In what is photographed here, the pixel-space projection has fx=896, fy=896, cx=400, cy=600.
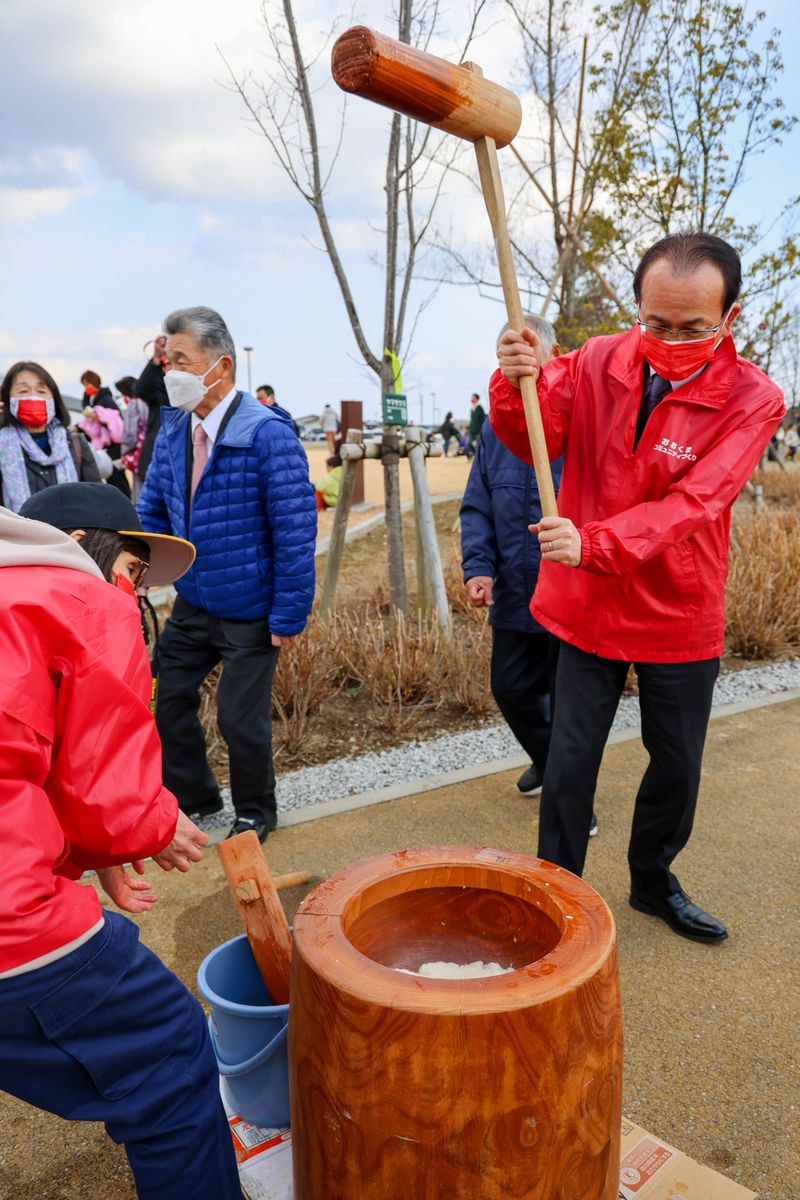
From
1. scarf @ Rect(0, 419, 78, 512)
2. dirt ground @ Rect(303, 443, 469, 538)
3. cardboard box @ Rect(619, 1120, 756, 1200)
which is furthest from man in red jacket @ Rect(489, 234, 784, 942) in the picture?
dirt ground @ Rect(303, 443, 469, 538)

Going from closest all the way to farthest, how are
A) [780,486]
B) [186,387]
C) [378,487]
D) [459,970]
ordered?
[459,970], [186,387], [780,486], [378,487]

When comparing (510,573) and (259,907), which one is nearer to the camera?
(259,907)

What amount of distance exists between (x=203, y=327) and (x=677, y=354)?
1.79m

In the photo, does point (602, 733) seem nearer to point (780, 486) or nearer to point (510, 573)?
point (510, 573)

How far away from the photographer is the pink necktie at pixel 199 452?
11.3 ft

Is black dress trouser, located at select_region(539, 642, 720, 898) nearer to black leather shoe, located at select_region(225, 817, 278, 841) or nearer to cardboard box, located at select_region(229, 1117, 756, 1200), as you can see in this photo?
cardboard box, located at select_region(229, 1117, 756, 1200)

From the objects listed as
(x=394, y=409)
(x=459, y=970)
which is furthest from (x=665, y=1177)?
(x=394, y=409)

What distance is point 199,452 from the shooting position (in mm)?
3469

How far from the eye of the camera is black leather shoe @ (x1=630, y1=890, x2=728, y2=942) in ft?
9.18

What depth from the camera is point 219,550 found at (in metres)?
3.36

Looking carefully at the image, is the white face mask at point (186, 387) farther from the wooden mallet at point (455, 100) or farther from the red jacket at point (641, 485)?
the wooden mallet at point (455, 100)

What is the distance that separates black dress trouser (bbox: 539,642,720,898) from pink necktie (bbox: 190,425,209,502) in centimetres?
160

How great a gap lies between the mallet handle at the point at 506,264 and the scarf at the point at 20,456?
10.9ft

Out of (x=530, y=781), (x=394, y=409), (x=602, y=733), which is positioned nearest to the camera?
(x=602, y=733)
